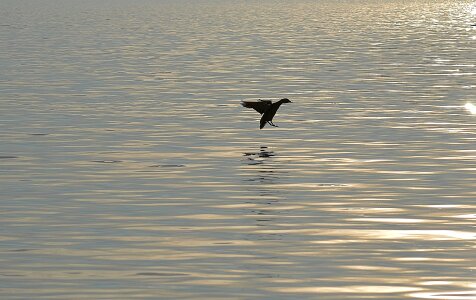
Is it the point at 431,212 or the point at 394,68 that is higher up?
the point at 431,212

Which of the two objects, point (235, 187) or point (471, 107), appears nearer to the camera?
point (235, 187)

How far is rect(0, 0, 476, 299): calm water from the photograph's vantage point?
2208 cm

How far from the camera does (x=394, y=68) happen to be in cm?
7869

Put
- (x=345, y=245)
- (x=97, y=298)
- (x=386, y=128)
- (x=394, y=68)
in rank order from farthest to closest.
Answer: (x=394, y=68) < (x=386, y=128) < (x=345, y=245) < (x=97, y=298)

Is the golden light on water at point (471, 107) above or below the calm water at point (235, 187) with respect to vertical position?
below

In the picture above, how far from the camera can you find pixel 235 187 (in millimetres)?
31859

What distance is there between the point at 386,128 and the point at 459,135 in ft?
9.02

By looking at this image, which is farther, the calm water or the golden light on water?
the golden light on water

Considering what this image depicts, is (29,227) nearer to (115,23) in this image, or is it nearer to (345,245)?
(345,245)

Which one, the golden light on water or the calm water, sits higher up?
the calm water

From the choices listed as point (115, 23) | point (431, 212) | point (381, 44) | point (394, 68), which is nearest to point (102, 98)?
point (394, 68)

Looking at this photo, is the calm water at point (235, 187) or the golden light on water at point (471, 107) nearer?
the calm water at point (235, 187)

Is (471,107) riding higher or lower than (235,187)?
lower

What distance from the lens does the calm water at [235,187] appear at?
72.4 feet
